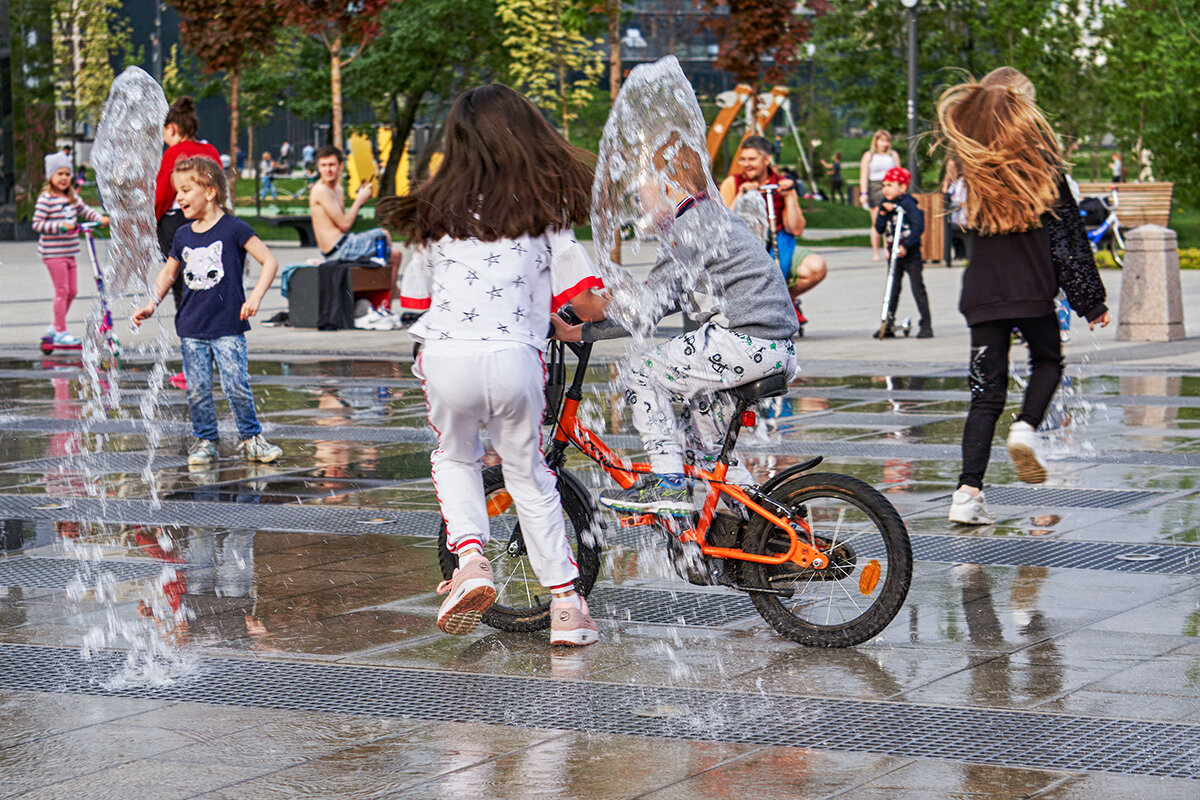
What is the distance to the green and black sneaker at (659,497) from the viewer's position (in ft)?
18.9

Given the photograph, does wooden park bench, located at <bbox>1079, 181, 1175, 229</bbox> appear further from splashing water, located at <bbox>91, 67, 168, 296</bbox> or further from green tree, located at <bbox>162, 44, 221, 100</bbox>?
green tree, located at <bbox>162, 44, 221, 100</bbox>

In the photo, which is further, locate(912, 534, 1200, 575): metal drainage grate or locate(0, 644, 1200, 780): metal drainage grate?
locate(912, 534, 1200, 575): metal drainage grate

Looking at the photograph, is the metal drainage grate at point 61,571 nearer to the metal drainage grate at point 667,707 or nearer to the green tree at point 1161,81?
→ the metal drainage grate at point 667,707

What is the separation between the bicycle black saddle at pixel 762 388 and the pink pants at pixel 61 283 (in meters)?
11.9

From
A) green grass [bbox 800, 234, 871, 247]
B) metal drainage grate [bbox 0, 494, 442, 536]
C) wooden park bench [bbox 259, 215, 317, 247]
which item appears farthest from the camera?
green grass [bbox 800, 234, 871, 247]

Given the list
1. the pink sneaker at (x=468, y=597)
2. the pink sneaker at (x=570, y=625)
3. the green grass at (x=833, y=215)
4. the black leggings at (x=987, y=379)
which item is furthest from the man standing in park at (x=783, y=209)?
the green grass at (x=833, y=215)

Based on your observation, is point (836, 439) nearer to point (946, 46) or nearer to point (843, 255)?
point (843, 255)

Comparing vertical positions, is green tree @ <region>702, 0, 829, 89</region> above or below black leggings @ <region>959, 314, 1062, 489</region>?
above

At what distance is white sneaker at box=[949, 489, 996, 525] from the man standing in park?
16.5 feet

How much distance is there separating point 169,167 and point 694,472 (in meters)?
7.56

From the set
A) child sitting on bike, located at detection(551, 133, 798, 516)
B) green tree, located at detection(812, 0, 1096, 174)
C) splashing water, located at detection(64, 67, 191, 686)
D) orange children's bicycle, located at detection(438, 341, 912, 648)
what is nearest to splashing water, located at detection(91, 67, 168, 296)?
splashing water, located at detection(64, 67, 191, 686)

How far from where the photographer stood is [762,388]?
573 centimetres

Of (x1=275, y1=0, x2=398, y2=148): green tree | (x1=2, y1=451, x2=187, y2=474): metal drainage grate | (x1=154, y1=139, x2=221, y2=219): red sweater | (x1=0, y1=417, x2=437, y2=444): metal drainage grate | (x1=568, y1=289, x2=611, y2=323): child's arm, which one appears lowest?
(x1=2, y1=451, x2=187, y2=474): metal drainage grate

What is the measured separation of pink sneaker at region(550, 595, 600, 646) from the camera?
566cm
